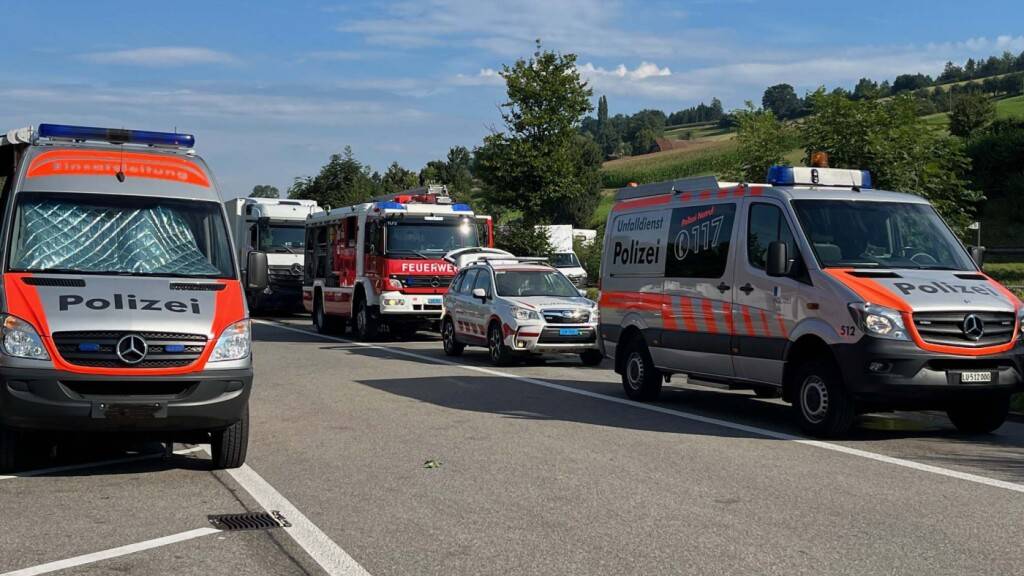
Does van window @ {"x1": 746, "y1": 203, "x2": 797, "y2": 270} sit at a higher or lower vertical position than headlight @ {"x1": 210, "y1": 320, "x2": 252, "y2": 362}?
higher

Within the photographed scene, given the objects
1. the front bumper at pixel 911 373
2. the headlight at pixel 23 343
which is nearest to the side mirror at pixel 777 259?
the front bumper at pixel 911 373

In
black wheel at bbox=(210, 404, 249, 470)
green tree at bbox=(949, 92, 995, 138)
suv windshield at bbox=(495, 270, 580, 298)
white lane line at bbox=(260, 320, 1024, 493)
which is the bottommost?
white lane line at bbox=(260, 320, 1024, 493)

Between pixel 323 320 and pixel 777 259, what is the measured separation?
18790 mm

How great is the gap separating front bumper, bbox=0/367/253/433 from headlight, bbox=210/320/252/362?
0.12m

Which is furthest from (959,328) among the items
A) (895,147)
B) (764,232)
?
(895,147)

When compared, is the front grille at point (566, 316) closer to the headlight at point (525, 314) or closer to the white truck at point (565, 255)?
the headlight at point (525, 314)

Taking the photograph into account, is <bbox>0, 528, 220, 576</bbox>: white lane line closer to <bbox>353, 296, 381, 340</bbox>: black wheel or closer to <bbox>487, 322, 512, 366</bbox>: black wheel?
<bbox>487, 322, 512, 366</bbox>: black wheel

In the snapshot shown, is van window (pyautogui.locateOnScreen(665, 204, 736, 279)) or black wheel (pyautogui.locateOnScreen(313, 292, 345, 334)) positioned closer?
van window (pyautogui.locateOnScreen(665, 204, 736, 279))

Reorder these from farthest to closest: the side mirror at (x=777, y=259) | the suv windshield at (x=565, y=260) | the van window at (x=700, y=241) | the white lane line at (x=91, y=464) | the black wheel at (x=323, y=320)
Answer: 1. the suv windshield at (x=565, y=260)
2. the black wheel at (x=323, y=320)
3. the van window at (x=700, y=241)
4. the side mirror at (x=777, y=259)
5. the white lane line at (x=91, y=464)

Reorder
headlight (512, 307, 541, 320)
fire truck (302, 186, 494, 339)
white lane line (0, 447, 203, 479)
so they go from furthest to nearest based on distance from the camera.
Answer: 1. fire truck (302, 186, 494, 339)
2. headlight (512, 307, 541, 320)
3. white lane line (0, 447, 203, 479)

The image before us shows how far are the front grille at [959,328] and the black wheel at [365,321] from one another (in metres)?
15.8

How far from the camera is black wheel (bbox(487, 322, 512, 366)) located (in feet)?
61.8

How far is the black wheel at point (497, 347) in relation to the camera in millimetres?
18844

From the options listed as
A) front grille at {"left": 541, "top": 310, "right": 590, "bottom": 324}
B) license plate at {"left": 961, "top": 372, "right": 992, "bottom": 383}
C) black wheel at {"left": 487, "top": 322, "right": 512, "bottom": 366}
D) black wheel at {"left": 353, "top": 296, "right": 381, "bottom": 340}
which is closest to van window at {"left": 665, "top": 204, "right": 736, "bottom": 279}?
license plate at {"left": 961, "top": 372, "right": 992, "bottom": 383}
